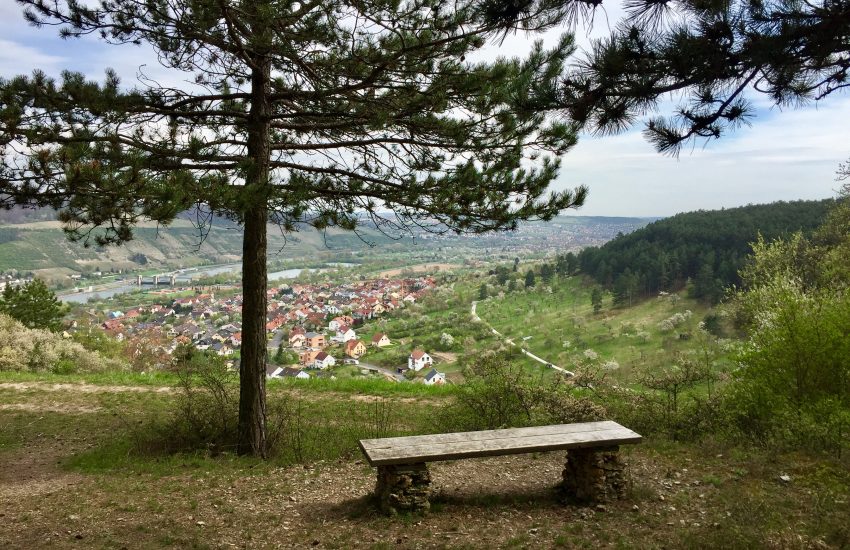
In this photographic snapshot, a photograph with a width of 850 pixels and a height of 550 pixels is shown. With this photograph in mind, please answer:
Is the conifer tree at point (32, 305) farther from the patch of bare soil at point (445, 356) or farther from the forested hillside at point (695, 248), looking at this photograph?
the forested hillside at point (695, 248)

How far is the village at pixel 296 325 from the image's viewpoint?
18.1m

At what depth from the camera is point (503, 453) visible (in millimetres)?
3941

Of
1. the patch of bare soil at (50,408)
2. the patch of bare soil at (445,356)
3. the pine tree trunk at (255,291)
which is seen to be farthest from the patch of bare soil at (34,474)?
the patch of bare soil at (445,356)

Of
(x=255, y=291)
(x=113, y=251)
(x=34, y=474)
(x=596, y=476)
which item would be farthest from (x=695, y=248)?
(x=113, y=251)

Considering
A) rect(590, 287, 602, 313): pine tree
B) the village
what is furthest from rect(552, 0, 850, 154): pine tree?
rect(590, 287, 602, 313): pine tree

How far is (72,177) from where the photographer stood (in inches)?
142

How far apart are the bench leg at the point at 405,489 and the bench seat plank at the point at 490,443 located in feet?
0.38

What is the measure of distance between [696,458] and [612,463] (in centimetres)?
155

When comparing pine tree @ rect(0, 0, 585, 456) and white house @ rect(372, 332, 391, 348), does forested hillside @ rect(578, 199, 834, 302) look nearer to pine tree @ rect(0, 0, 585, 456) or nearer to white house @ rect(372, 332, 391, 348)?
white house @ rect(372, 332, 391, 348)

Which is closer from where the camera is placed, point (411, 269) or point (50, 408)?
point (50, 408)

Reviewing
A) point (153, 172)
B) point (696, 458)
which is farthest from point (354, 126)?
point (696, 458)

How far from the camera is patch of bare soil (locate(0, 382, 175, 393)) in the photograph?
29.6 feet

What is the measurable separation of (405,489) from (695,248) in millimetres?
27721

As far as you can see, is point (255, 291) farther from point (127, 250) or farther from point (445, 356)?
point (127, 250)
